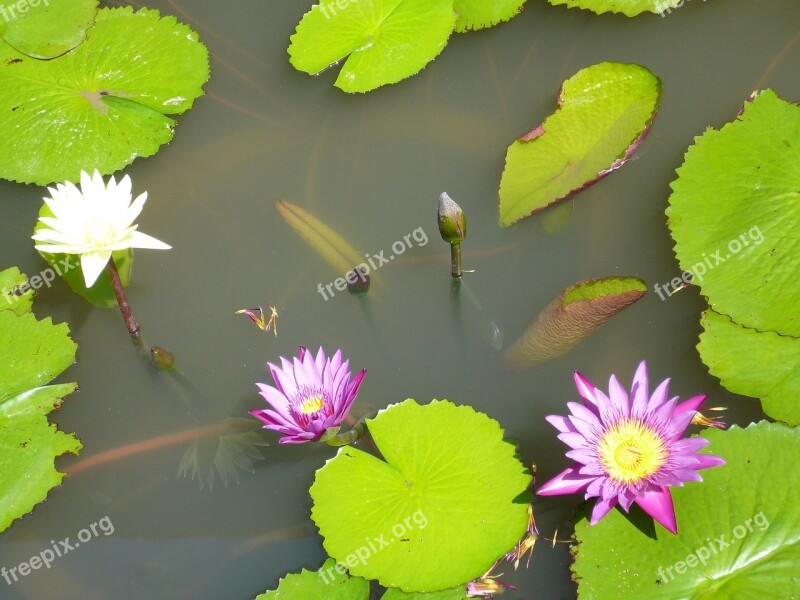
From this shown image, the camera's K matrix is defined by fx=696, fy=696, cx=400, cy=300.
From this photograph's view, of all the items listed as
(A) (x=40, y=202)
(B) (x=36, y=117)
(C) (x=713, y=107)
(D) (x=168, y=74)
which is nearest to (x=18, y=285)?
(A) (x=40, y=202)

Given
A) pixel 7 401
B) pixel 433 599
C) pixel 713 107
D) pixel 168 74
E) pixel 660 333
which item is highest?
pixel 168 74

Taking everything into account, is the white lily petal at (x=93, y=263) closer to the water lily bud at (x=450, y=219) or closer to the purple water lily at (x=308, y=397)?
the purple water lily at (x=308, y=397)

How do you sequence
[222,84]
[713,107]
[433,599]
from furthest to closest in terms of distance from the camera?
[222,84]
[713,107]
[433,599]

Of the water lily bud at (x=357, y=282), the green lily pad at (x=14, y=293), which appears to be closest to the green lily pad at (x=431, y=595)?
the water lily bud at (x=357, y=282)

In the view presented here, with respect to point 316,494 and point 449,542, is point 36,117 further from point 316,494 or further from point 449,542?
point 449,542

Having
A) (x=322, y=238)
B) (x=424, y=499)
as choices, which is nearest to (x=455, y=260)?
(x=322, y=238)

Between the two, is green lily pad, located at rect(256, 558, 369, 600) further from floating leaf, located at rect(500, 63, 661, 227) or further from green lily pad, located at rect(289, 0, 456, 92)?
green lily pad, located at rect(289, 0, 456, 92)

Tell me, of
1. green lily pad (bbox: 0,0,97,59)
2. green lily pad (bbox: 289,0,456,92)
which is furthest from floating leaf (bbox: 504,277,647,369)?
green lily pad (bbox: 0,0,97,59)

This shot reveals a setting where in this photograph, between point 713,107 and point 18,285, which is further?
point 713,107

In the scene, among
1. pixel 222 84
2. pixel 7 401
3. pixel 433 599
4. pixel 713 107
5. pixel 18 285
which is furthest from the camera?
pixel 222 84
